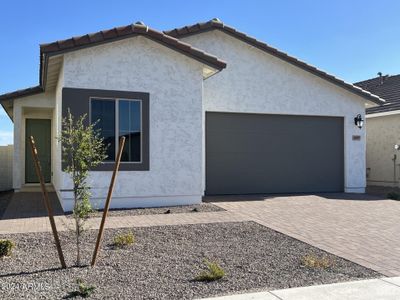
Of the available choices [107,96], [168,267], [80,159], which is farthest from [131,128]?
[168,267]

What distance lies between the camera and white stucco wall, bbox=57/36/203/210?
12000 millimetres

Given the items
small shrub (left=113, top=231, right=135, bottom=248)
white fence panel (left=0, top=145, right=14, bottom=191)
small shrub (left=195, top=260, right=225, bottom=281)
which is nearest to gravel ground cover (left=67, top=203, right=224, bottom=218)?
small shrub (left=113, top=231, right=135, bottom=248)

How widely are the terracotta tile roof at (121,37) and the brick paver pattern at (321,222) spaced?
415 centimetres

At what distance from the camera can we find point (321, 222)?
10750 mm

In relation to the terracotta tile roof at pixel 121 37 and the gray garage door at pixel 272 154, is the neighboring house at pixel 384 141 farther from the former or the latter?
the terracotta tile roof at pixel 121 37

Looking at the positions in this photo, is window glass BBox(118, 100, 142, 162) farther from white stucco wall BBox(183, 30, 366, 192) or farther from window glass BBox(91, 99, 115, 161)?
white stucco wall BBox(183, 30, 366, 192)

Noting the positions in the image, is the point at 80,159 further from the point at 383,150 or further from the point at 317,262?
the point at 383,150

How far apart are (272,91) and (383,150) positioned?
318 inches

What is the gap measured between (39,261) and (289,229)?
525 centimetres

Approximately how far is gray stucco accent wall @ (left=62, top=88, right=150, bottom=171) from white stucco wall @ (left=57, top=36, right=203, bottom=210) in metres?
0.13

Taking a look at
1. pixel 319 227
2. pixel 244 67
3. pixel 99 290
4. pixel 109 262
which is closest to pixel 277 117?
pixel 244 67

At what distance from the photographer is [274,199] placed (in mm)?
14656

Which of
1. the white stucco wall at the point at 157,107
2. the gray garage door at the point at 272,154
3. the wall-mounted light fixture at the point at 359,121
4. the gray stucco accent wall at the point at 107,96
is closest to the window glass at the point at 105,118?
the gray stucco accent wall at the point at 107,96

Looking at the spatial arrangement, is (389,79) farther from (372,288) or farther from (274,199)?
(372,288)
